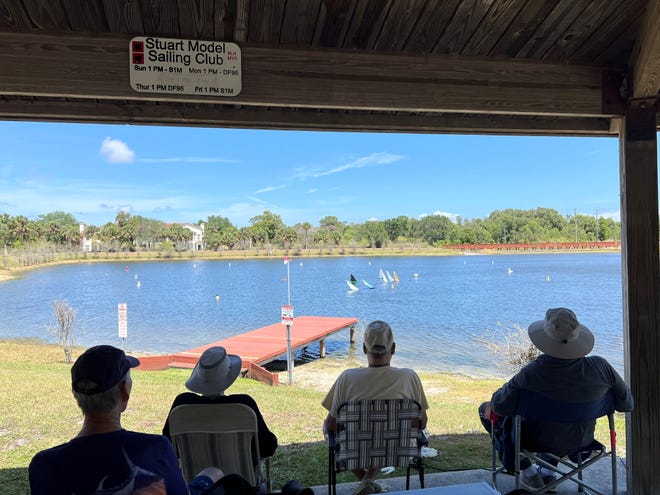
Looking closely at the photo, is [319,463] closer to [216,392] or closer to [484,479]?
[484,479]

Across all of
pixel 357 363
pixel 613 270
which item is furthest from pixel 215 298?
pixel 613 270

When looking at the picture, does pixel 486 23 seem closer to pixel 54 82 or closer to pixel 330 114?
pixel 330 114

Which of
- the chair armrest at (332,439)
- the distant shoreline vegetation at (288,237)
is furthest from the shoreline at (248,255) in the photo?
A: the chair armrest at (332,439)

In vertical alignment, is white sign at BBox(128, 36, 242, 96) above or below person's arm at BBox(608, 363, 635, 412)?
above

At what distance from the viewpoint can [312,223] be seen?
64.1 metres

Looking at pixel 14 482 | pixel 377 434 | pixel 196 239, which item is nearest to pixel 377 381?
pixel 377 434

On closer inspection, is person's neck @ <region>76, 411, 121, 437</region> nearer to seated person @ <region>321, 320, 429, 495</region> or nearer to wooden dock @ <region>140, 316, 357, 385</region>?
seated person @ <region>321, 320, 429, 495</region>

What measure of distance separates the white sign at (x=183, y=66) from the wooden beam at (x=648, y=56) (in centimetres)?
156

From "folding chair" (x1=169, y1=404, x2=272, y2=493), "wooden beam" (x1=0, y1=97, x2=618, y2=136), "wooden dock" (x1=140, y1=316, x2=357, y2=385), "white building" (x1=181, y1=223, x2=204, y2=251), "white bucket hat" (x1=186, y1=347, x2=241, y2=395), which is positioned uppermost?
"white building" (x1=181, y1=223, x2=204, y2=251)

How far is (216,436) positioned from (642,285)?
206 centimetres

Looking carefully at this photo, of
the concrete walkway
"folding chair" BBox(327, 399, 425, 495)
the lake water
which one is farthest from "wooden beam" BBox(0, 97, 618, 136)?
the lake water

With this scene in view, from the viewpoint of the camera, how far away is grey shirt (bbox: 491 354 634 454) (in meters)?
1.96

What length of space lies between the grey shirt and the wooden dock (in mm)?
7170

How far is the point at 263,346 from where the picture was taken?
38.7ft
